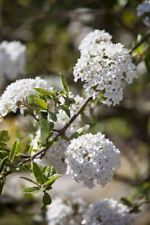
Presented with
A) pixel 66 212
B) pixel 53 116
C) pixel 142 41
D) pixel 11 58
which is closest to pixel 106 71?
pixel 53 116

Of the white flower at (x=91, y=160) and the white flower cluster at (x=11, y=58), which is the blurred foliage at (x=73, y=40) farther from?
the white flower at (x=91, y=160)

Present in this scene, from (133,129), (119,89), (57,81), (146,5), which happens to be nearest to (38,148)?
(119,89)

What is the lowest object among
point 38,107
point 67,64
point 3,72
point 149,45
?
point 38,107

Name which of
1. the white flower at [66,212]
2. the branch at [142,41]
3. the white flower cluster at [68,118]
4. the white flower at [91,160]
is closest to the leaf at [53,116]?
the white flower at [91,160]

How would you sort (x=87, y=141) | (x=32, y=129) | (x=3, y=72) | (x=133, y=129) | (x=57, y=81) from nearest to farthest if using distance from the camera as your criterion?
(x=87, y=141)
(x=32, y=129)
(x=3, y=72)
(x=57, y=81)
(x=133, y=129)

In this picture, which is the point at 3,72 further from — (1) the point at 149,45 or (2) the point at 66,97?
(2) the point at 66,97

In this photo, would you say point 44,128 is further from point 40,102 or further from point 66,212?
point 66,212
